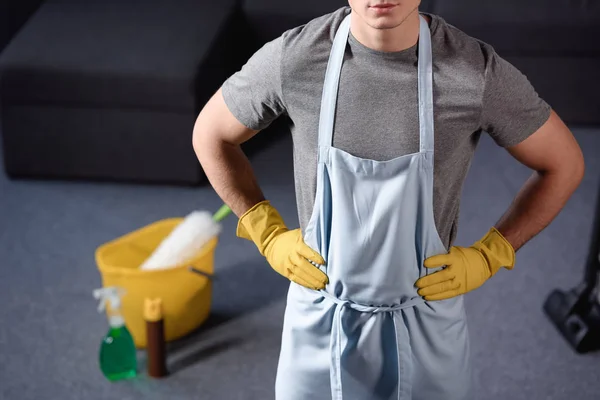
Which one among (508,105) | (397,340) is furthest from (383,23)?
(397,340)

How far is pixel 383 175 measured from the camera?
1.41m

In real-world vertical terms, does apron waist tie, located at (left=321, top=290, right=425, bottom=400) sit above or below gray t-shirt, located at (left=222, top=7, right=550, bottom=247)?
below

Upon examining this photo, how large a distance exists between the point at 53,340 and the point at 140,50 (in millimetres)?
1143

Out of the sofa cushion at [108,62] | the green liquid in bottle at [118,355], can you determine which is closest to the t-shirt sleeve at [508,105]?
the green liquid in bottle at [118,355]

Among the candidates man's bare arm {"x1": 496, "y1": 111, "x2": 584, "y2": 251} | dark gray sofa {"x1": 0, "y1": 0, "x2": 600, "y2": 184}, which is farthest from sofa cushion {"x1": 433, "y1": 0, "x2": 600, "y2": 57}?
man's bare arm {"x1": 496, "y1": 111, "x2": 584, "y2": 251}

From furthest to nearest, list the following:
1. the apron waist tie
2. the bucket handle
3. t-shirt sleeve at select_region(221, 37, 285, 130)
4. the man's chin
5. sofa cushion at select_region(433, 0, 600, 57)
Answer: sofa cushion at select_region(433, 0, 600, 57)
the bucket handle
the apron waist tie
t-shirt sleeve at select_region(221, 37, 285, 130)
the man's chin

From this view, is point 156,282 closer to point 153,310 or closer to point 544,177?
point 153,310

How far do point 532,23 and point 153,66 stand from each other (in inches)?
55.8

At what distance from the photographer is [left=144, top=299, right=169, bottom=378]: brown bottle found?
7.88 ft

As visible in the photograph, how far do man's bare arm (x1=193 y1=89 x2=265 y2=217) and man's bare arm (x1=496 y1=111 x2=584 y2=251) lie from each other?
1.48 feet

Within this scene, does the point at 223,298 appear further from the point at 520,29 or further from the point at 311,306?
the point at 520,29

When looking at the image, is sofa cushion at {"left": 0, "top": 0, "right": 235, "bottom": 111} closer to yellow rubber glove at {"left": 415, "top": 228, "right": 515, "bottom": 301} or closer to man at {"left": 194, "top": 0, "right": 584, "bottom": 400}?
man at {"left": 194, "top": 0, "right": 584, "bottom": 400}

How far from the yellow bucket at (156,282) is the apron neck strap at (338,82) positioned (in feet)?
3.75

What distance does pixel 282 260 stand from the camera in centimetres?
163
